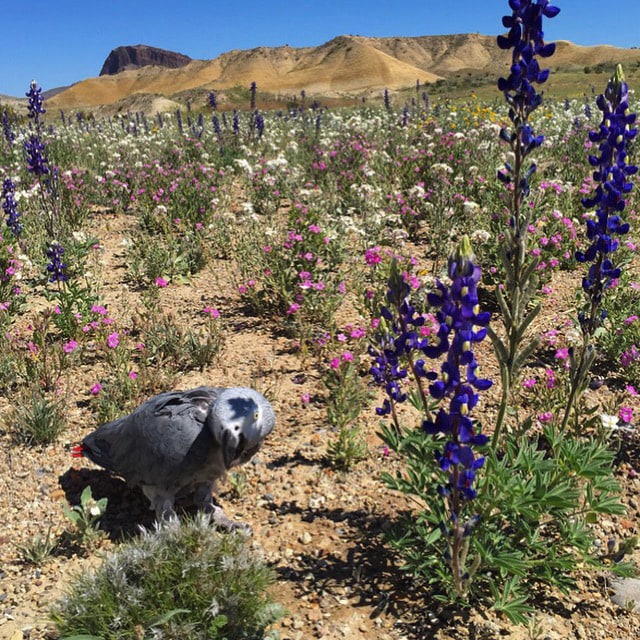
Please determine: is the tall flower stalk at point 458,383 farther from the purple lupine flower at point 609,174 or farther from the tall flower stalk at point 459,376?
the purple lupine flower at point 609,174

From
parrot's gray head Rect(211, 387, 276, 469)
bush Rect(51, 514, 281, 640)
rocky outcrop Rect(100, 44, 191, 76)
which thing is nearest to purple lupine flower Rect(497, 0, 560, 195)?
parrot's gray head Rect(211, 387, 276, 469)

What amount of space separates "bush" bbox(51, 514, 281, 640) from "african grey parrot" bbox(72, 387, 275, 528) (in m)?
0.40

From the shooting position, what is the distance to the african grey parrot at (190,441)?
2902mm

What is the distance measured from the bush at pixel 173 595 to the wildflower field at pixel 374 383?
0.11 feet

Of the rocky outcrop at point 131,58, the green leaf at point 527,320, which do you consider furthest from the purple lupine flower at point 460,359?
the rocky outcrop at point 131,58

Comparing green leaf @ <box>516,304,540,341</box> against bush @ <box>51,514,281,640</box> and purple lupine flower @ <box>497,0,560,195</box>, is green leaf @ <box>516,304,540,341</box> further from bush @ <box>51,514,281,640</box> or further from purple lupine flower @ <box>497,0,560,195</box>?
bush @ <box>51,514,281,640</box>

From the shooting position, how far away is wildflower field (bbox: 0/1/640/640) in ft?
8.48

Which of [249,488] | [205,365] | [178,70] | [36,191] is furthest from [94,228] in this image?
[178,70]

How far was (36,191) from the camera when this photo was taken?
850 cm

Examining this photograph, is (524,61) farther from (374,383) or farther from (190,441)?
(374,383)

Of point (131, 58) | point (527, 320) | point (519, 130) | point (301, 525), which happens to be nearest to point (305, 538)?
point (301, 525)

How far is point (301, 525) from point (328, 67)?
313ft

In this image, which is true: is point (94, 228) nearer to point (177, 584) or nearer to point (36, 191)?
point (36, 191)

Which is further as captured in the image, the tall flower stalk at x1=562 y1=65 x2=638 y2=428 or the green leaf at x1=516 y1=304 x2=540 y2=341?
the tall flower stalk at x1=562 y1=65 x2=638 y2=428
